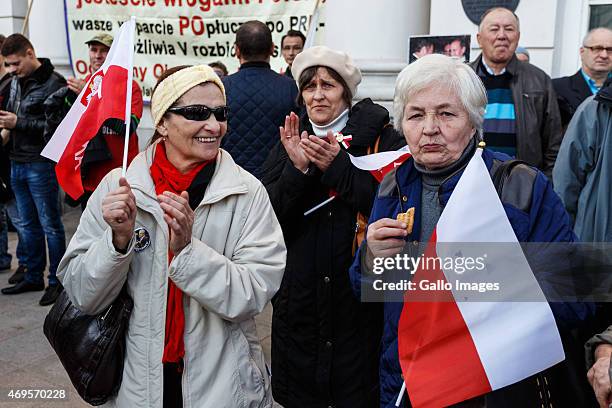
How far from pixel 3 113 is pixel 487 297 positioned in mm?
4885

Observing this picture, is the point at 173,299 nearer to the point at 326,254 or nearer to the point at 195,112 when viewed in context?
the point at 195,112

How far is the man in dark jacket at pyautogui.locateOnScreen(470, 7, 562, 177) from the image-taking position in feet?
13.6

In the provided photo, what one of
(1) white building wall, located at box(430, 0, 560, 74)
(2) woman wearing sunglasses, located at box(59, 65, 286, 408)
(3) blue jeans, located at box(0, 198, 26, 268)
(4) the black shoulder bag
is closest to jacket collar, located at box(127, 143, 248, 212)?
(2) woman wearing sunglasses, located at box(59, 65, 286, 408)

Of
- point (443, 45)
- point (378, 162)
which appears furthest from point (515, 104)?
point (378, 162)

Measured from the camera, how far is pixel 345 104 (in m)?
2.95

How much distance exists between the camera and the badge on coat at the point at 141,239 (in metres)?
2.11

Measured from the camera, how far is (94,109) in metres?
2.30

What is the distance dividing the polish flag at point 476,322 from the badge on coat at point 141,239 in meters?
0.91

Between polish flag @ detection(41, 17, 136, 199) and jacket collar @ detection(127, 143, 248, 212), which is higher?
polish flag @ detection(41, 17, 136, 199)

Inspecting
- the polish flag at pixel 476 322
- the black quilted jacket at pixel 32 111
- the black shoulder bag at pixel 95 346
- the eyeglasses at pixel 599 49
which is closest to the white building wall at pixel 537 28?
the eyeglasses at pixel 599 49

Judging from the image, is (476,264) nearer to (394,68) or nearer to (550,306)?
(550,306)

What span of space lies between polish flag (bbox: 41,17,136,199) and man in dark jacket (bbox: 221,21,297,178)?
6.92 feet

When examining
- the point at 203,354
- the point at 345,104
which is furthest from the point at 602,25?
the point at 203,354

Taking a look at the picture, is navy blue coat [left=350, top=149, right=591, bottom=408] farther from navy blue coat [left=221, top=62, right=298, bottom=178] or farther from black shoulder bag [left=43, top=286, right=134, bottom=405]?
navy blue coat [left=221, top=62, right=298, bottom=178]
